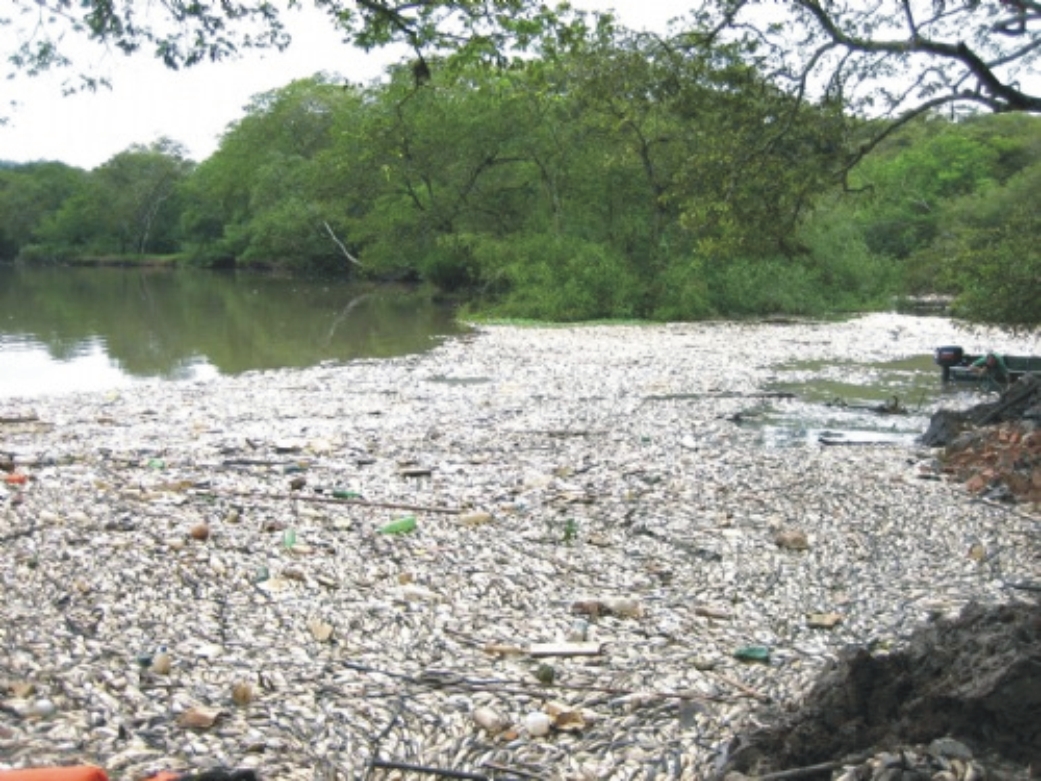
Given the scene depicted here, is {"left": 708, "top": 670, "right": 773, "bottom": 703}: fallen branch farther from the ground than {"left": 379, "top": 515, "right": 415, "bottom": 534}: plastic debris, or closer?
closer

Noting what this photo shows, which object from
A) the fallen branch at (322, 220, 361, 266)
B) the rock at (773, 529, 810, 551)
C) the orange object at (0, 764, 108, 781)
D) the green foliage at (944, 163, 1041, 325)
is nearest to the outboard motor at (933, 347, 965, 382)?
the green foliage at (944, 163, 1041, 325)

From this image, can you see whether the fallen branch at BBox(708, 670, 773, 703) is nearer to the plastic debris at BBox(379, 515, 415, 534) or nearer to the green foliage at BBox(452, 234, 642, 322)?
the plastic debris at BBox(379, 515, 415, 534)

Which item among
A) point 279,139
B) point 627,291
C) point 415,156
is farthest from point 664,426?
point 279,139

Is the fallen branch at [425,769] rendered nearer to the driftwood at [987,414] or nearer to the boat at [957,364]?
the driftwood at [987,414]

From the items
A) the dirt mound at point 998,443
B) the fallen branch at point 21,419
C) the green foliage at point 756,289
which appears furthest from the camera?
the green foliage at point 756,289

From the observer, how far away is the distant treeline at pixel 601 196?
12320 millimetres

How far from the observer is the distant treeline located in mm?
12320

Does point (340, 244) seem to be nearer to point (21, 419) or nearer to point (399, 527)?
point (21, 419)

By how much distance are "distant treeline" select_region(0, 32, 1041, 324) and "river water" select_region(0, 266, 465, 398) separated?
4.55 metres

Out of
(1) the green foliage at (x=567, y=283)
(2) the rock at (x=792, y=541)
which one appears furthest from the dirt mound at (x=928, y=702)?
(1) the green foliage at (x=567, y=283)

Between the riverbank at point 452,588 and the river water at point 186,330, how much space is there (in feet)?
30.5

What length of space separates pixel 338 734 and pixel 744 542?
4355 mm

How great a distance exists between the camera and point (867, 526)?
27.5 feet

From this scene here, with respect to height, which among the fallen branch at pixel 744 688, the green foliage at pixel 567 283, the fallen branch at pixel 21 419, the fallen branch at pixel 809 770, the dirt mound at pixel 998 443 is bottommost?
the fallen branch at pixel 21 419
